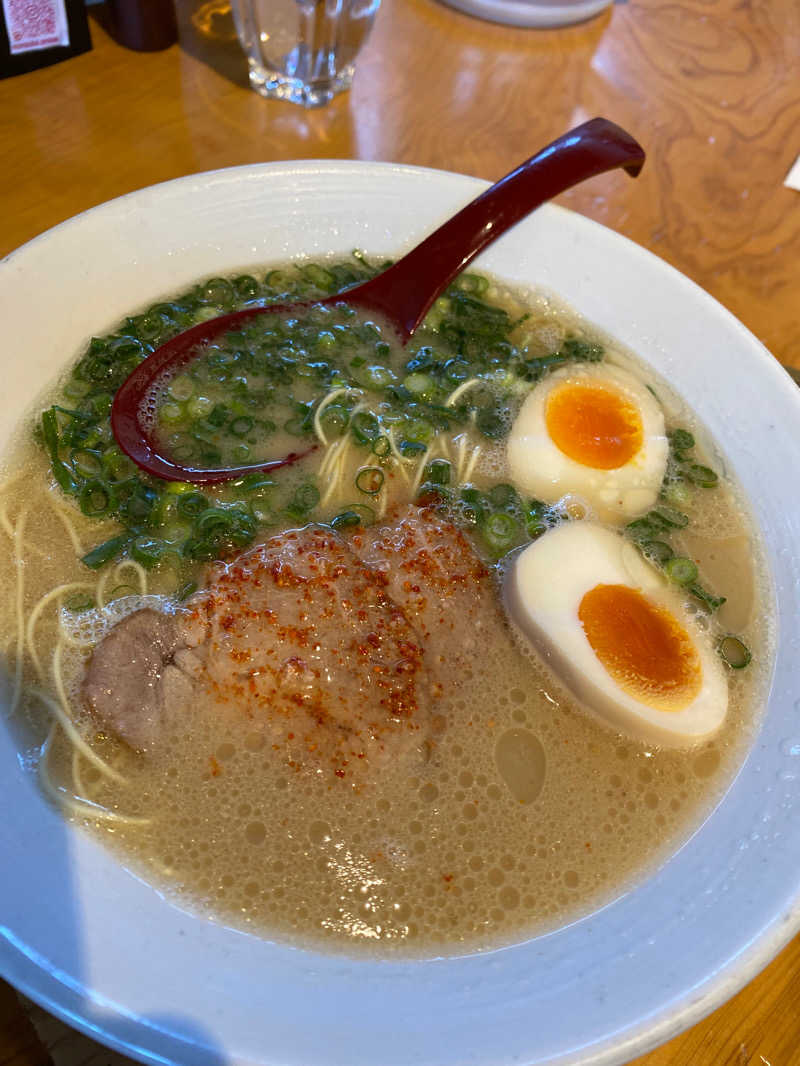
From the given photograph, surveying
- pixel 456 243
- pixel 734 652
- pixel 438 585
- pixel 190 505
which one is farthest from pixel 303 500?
pixel 734 652

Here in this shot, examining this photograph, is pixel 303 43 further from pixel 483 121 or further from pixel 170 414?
pixel 170 414

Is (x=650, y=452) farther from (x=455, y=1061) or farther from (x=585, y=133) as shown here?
(x=455, y=1061)

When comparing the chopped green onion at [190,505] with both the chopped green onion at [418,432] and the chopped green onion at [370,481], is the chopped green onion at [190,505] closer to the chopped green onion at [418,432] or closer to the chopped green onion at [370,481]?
the chopped green onion at [370,481]

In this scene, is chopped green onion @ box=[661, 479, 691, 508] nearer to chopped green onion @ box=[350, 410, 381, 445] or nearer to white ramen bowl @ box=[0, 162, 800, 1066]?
white ramen bowl @ box=[0, 162, 800, 1066]

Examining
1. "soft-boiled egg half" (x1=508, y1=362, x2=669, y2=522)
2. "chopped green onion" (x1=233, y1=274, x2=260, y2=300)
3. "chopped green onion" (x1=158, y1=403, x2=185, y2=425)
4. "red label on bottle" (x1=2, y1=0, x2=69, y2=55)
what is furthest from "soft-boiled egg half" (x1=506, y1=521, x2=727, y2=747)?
"red label on bottle" (x1=2, y1=0, x2=69, y2=55)

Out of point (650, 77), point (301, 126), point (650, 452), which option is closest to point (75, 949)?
point (650, 452)

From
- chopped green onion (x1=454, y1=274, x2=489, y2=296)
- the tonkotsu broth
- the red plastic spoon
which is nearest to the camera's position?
the tonkotsu broth

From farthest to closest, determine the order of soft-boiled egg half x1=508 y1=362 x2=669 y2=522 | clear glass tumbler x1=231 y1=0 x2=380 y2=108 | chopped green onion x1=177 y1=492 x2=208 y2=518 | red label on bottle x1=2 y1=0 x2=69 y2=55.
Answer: clear glass tumbler x1=231 y1=0 x2=380 y2=108 < red label on bottle x1=2 y1=0 x2=69 y2=55 < soft-boiled egg half x1=508 y1=362 x2=669 y2=522 < chopped green onion x1=177 y1=492 x2=208 y2=518
